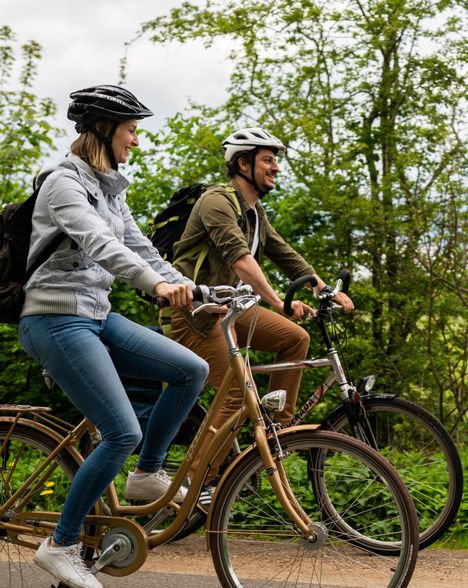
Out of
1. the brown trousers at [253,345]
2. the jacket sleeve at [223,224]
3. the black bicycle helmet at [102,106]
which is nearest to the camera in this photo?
the black bicycle helmet at [102,106]

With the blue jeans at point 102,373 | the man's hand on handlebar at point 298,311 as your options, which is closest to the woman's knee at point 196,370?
the blue jeans at point 102,373

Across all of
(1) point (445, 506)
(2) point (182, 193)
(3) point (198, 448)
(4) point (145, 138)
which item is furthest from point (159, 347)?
(4) point (145, 138)

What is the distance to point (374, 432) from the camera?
16.6 ft

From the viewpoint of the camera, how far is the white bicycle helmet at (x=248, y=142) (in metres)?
5.13

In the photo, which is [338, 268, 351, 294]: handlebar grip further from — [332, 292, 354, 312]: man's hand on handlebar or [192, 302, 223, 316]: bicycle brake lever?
[192, 302, 223, 316]: bicycle brake lever

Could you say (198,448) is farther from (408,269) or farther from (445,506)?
(408,269)

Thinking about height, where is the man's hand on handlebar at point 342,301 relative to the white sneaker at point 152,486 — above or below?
above

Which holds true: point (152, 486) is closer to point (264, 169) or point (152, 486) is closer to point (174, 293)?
point (174, 293)

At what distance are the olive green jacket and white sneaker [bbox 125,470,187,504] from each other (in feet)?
3.10

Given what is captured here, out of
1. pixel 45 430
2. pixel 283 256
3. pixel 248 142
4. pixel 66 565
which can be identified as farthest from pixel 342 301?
pixel 66 565

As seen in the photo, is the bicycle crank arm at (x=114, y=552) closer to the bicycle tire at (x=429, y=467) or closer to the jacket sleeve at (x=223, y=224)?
the bicycle tire at (x=429, y=467)

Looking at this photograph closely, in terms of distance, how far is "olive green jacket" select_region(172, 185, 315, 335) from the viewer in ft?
15.9

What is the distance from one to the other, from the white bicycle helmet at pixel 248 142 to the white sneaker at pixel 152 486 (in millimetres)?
1804

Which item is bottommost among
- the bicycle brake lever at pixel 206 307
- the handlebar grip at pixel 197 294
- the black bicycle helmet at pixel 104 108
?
the bicycle brake lever at pixel 206 307
